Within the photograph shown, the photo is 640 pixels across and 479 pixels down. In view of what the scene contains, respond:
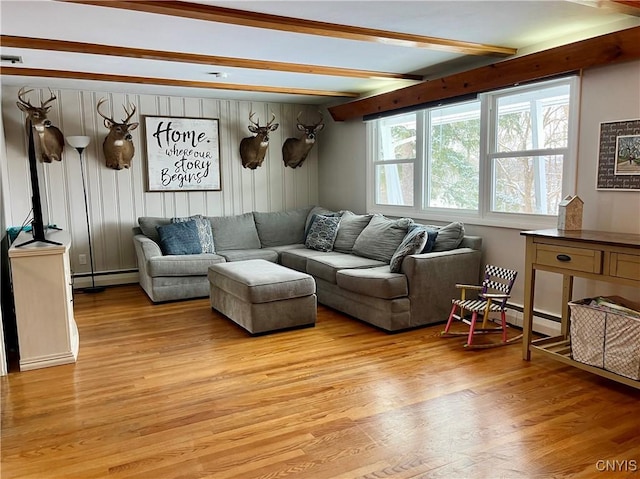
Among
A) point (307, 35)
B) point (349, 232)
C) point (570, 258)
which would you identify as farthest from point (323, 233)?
point (570, 258)

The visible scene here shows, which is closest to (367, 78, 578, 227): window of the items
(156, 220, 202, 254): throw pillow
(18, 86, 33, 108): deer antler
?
(156, 220, 202, 254): throw pillow

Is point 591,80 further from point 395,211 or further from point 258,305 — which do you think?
point 258,305

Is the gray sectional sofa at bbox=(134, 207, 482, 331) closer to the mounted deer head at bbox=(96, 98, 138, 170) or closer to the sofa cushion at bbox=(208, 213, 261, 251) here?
the sofa cushion at bbox=(208, 213, 261, 251)

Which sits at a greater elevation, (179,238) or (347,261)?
(179,238)

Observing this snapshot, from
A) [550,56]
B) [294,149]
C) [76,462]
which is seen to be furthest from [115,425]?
[294,149]

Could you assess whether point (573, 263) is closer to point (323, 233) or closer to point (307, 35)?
point (307, 35)

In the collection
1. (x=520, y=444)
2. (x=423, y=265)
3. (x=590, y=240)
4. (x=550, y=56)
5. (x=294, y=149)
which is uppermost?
(x=550, y=56)

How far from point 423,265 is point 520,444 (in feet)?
6.15

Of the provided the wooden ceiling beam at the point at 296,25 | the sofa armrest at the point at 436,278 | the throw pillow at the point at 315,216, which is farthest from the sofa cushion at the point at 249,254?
the wooden ceiling beam at the point at 296,25

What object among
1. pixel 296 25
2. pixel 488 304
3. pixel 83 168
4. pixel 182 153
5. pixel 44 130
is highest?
pixel 296 25

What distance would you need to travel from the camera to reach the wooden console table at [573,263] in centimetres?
274

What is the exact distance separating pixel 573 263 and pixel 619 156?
2.95 feet

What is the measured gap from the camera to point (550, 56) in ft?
11.8

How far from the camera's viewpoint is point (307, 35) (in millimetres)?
3535
